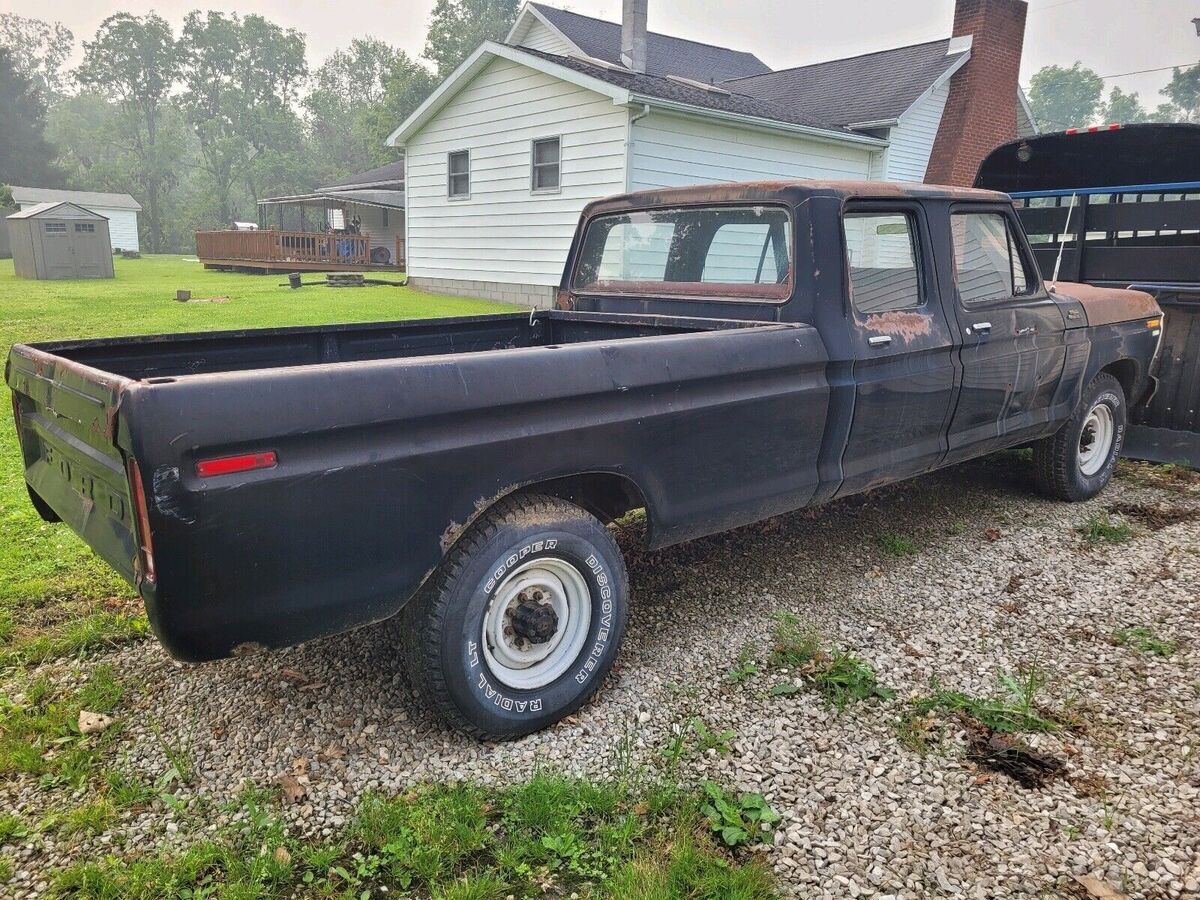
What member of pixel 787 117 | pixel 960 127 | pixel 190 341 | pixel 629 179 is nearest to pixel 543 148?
pixel 629 179

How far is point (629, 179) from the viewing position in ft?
44.4

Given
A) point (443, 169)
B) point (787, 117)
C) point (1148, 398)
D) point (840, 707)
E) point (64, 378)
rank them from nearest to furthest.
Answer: point (64, 378), point (840, 707), point (1148, 398), point (787, 117), point (443, 169)

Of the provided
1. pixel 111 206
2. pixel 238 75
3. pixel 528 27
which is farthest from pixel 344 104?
pixel 528 27

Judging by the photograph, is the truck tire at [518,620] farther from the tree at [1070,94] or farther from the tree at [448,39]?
the tree at [1070,94]

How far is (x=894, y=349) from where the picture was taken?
150 inches

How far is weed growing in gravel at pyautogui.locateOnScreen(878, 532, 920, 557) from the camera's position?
469 cm

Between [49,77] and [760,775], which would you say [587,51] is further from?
[49,77]

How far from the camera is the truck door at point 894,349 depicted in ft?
12.3

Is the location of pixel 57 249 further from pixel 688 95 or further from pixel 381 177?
pixel 688 95

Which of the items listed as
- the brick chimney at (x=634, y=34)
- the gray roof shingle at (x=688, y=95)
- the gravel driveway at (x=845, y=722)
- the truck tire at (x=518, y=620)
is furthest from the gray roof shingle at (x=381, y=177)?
the truck tire at (x=518, y=620)

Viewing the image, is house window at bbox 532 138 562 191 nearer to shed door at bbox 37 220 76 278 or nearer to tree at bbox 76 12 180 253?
shed door at bbox 37 220 76 278

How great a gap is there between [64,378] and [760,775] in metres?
2.48

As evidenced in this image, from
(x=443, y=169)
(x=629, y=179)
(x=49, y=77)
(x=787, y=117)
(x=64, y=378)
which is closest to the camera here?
(x=64, y=378)

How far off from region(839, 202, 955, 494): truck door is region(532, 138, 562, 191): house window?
38.8 feet
